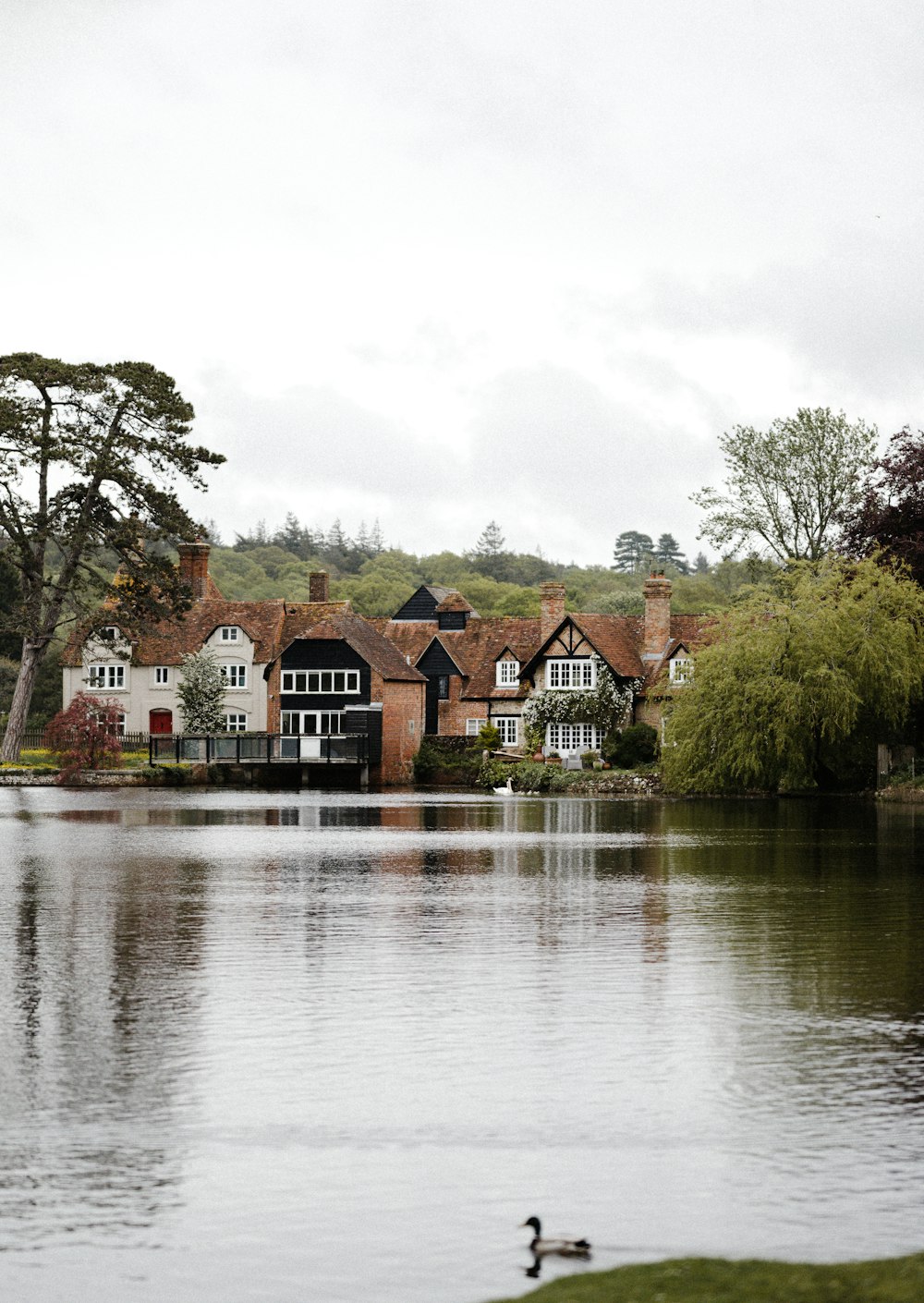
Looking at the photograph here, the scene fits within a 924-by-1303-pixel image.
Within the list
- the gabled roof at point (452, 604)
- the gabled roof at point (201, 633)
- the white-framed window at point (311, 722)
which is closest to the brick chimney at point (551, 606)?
the gabled roof at point (452, 604)

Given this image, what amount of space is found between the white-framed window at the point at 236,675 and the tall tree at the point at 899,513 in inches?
1349

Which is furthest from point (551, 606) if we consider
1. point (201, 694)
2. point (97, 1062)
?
point (97, 1062)

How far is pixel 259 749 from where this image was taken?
2847 inches

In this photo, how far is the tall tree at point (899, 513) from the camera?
180 feet

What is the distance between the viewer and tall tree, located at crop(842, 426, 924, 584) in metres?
54.8

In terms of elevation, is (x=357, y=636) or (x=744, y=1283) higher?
(x=357, y=636)

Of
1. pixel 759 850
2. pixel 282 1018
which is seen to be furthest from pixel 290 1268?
pixel 759 850

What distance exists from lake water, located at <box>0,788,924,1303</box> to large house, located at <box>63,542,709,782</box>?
52.9 m

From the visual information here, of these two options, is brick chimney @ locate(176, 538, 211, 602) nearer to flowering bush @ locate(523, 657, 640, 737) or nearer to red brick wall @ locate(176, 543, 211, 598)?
red brick wall @ locate(176, 543, 211, 598)

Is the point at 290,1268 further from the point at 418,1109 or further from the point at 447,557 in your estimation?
the point at 447,557

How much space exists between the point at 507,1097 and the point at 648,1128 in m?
1.13

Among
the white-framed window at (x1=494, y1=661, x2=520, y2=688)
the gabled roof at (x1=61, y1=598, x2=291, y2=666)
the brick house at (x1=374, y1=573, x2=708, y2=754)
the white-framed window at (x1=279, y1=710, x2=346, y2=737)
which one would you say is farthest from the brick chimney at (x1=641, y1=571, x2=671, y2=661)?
the gabled roof at (x1=61, y1=598, x2=291, y2=666)

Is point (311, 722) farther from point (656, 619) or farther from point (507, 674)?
point (656, 619)

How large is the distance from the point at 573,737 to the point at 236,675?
18.0 meters
